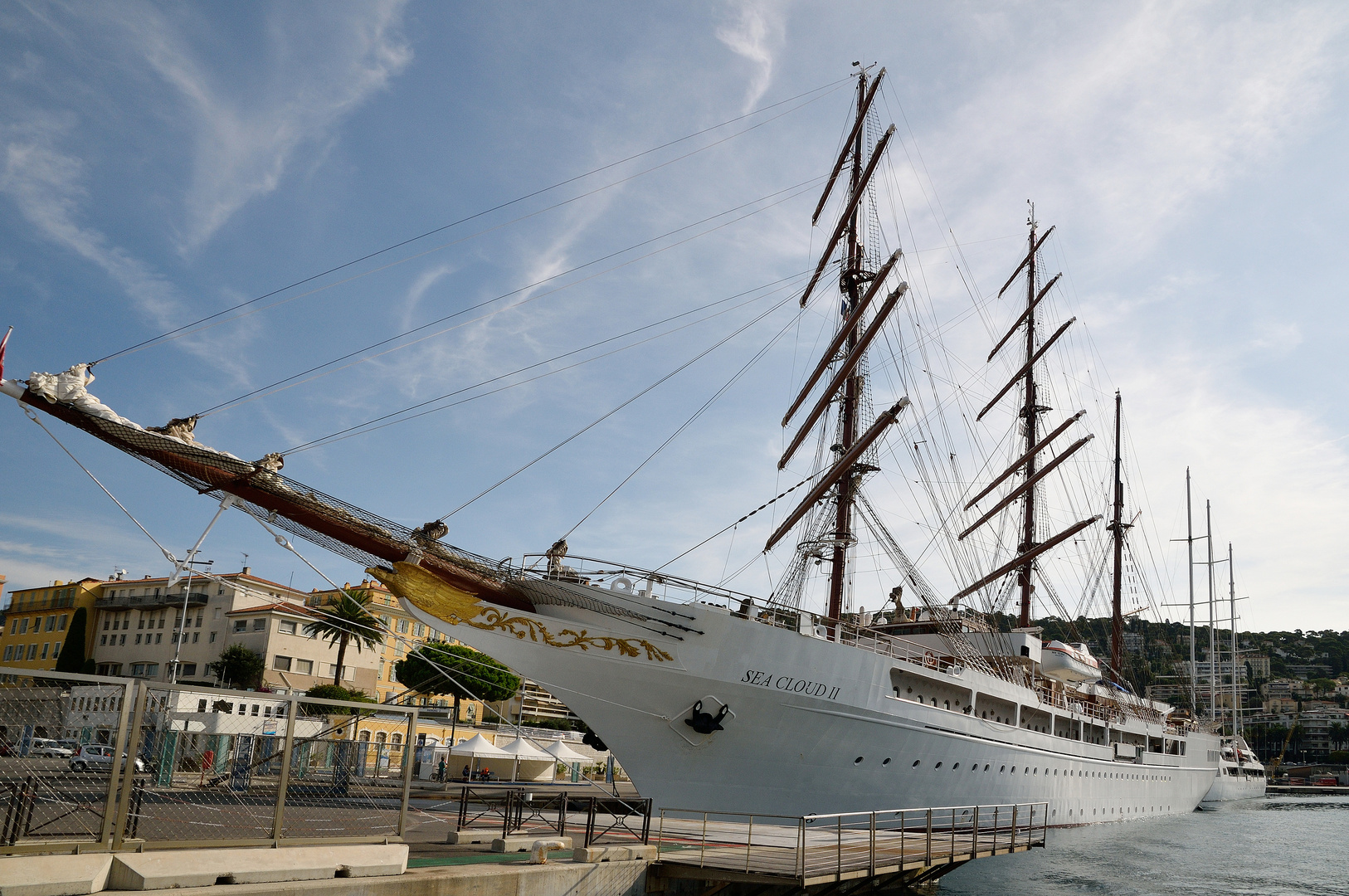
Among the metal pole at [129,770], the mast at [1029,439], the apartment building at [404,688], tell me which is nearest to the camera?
the metal pole at [129,770]

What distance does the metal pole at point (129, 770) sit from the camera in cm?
835

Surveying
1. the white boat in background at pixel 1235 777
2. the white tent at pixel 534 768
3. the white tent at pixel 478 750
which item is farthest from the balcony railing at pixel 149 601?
the white boat in background at pixel 1235 777

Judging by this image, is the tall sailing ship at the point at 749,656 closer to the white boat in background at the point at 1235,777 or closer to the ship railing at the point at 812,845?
the ship railing at the point at 812,845

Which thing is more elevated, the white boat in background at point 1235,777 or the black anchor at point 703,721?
the black anchor at point 703,721

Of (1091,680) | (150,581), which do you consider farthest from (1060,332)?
(150,581)

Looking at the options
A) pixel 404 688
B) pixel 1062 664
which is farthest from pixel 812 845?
pixel 404 688

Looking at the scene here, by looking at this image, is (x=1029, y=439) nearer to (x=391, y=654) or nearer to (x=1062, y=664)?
(x=1062, y=664)

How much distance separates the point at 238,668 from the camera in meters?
51.7

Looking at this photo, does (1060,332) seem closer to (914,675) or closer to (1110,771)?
(1110,771)

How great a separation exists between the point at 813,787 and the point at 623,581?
6380 mm

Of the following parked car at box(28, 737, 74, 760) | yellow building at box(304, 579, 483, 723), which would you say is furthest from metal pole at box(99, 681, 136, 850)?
yellow building at box(304, 579, 483, 723)

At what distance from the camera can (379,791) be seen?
15.6 metres

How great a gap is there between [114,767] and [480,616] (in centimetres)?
898

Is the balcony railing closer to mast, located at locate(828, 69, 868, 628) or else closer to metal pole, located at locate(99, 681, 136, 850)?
mast, located at locate(828, 69, 868, 628)
